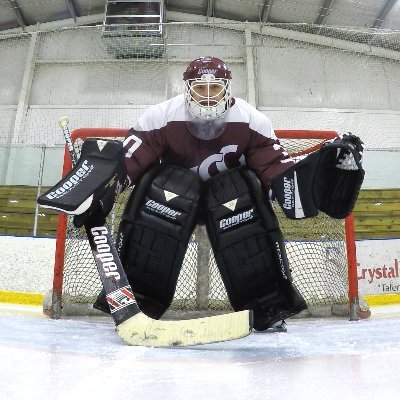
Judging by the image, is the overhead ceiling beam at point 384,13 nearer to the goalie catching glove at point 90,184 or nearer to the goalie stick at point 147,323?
the goalie catching glove at point 90,184

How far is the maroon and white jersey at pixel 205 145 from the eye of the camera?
5.18 ft

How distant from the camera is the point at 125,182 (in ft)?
5.03

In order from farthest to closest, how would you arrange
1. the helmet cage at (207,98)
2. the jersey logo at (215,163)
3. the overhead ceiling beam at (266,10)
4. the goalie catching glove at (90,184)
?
the overhead ceiling beam at (266,10)
the jersey logo at (215,163)
the helmet cage at (207,98)
the goalie catching glove at (90,184)

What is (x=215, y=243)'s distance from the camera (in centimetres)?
149

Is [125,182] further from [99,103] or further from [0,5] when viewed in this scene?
[0,5]

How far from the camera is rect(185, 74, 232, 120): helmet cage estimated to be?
4.86 ft

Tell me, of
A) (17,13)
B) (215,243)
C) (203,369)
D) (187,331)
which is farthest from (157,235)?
(17,13)

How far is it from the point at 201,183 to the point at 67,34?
24.4ft

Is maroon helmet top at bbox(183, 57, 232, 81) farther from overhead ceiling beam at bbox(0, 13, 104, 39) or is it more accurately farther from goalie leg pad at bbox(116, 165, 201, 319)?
overhead ceiling beam at bbox(0, 13, 104, 39)

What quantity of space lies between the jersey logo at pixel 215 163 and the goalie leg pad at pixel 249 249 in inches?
6.0

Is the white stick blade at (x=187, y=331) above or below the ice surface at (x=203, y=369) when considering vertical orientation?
above

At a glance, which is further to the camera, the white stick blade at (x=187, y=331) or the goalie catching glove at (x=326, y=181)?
the goalie catching glove at (x=326, y=181)

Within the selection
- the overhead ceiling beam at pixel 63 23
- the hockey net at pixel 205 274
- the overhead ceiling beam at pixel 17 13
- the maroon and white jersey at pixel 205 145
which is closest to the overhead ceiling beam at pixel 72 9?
the overhead ceiling beam at pixel 63 23

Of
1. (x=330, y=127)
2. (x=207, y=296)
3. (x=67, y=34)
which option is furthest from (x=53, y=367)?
(x=67, y=34)
